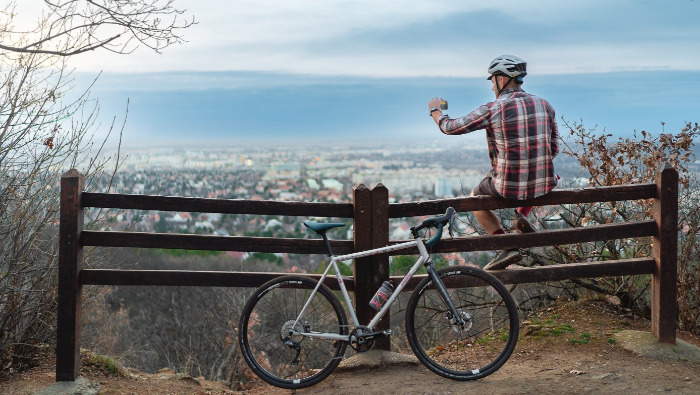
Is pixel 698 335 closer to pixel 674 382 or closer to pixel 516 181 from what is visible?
pixel 674 382

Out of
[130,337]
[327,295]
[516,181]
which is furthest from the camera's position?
[130,337]

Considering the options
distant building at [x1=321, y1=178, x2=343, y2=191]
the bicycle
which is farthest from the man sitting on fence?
distant building at [x1=321, y1=178, x2=343, y2=191]

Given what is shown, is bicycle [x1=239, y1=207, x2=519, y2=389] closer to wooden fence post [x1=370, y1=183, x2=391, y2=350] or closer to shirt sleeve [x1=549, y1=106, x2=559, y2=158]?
wooden fence post [x1=370, y1=183, x2=391, y2=350]

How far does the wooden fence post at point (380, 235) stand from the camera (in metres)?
6.09

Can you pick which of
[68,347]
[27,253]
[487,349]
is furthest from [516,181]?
[27,253]

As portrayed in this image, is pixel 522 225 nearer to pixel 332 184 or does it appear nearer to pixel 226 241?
pixel 226 241

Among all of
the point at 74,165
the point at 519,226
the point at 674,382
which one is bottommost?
the point at 674,382

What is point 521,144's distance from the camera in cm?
611

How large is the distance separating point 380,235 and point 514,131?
1.40m

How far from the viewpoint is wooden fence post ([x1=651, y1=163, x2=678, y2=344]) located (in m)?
6.56

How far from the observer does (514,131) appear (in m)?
6.10

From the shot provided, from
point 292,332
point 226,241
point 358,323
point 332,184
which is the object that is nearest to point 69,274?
point 226,241

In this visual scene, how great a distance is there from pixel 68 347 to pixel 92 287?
3449mm

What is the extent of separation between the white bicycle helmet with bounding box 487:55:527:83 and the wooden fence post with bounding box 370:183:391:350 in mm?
1385
